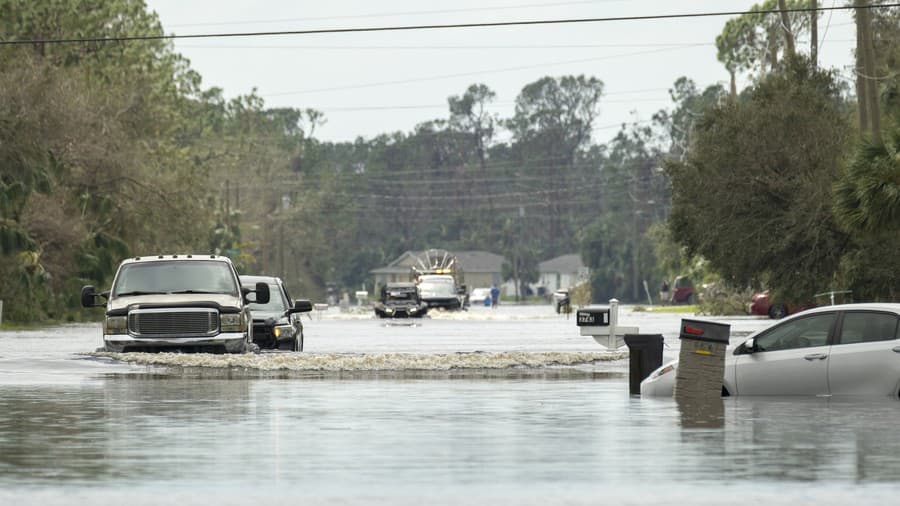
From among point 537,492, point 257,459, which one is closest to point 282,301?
point 257,459

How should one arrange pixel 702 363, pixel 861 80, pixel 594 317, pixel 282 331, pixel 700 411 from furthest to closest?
pixel 861 80, pixel 282 331, pixel 594 317, pixel 702 363, pixel 700 411

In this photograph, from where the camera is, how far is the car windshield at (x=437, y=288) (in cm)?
9694

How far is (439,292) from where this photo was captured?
9731cm

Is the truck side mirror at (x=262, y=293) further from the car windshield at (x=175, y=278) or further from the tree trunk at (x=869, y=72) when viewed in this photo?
the tree trunk at (x=869, y=72)

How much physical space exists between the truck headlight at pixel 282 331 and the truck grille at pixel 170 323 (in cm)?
570

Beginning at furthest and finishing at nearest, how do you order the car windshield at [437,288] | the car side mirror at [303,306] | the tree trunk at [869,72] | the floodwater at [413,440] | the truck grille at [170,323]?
the car windshield at [437,288]
the tree trunk at [869,72]
the car side mirror at [303,306]
the truck grille at [170,323]
the floodwater at [413,440]

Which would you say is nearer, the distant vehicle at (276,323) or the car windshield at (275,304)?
the distant vehicle at (276,323)

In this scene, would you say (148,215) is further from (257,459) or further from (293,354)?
(257,459)

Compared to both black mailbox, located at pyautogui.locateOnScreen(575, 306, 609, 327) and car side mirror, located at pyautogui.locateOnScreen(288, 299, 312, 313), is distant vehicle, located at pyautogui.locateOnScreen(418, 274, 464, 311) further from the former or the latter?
car side mirror, located at pyautogui.locateOnScreen(288, 299, 312, 313)

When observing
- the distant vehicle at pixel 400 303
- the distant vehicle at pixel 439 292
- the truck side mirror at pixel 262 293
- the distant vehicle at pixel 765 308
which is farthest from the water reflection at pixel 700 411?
the distant vehicle at pixel 439 292

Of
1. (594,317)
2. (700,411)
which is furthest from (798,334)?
(594,317)

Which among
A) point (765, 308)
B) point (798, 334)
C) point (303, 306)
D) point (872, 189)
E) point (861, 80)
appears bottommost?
point (798, 334)

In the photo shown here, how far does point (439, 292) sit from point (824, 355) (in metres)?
74.3

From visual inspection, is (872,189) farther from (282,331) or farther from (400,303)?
(400,303)
